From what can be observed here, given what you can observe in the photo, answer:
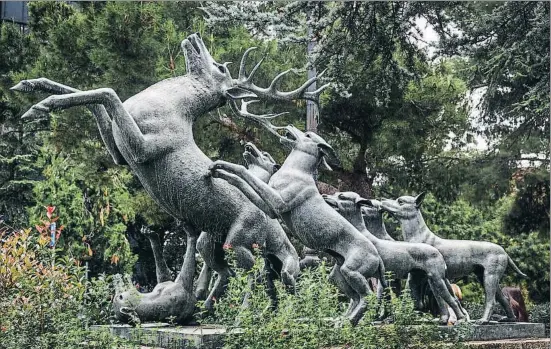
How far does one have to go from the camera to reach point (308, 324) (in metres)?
7.06

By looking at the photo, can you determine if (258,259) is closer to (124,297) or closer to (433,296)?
(124,297)

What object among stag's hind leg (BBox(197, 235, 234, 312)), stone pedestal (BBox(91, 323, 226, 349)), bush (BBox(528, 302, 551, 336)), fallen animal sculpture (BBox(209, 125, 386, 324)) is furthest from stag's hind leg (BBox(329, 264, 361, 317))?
bush (BBox(528, 302, 551, 336))

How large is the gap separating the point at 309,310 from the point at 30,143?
1884cm

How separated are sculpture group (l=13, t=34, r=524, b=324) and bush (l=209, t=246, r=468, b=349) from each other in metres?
0.68

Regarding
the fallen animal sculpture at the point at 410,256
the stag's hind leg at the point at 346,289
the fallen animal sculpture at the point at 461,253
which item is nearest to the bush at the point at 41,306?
the stag's hind leg at the point at 346,289

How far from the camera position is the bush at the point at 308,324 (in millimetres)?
6781

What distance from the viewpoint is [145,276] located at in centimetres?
2511

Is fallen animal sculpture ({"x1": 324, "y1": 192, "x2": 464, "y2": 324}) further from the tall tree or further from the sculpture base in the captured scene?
the tall tree

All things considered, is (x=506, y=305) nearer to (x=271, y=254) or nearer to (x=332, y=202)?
(x=332, y=202)

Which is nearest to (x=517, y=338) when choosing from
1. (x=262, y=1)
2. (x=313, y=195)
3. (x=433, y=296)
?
(x=433, y=296)

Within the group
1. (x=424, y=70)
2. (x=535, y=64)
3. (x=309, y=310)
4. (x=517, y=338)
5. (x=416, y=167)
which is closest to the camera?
(x=309, y=310)

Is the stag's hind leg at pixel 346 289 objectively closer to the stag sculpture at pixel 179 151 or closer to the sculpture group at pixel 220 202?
the sculpture group at pixel 220 202

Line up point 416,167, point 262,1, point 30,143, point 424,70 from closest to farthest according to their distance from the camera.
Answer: point 262,1, point 424,70, point 416,167, point 30,143

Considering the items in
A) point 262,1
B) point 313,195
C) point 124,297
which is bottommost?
point 124,297
